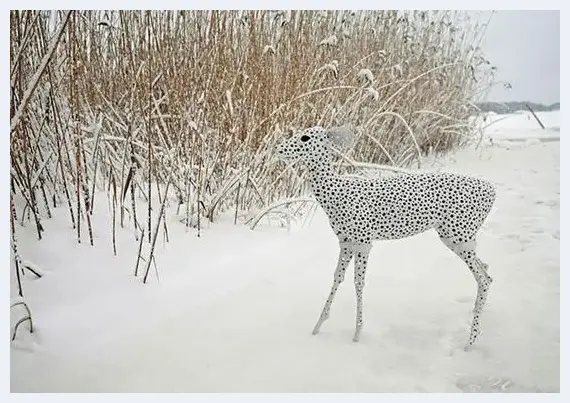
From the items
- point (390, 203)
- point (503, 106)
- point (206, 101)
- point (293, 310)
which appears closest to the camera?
point (390, 203)

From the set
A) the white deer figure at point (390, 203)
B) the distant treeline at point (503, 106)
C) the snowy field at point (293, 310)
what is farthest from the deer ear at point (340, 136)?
the distant treeline at point (503, 106)

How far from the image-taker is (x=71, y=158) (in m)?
1.51

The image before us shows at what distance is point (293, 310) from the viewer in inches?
55.7

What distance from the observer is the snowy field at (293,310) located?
49.1 inches

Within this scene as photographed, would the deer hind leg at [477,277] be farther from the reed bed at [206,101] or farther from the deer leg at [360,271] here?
the reed bed at [206,101]

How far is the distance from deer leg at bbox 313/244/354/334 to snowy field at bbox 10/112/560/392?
4 cm

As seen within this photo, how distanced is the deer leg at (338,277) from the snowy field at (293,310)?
4cm

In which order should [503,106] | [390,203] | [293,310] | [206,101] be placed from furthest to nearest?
[503,106], [206,101], [293,310], [390,203]

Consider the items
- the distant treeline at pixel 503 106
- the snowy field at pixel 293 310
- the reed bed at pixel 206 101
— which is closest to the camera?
the snowy field at pixel 293 310

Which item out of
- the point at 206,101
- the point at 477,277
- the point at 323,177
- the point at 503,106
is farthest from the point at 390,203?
the point at 503,106

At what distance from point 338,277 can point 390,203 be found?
0.21m

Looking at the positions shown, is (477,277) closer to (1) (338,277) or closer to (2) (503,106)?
(1) (338,277)
